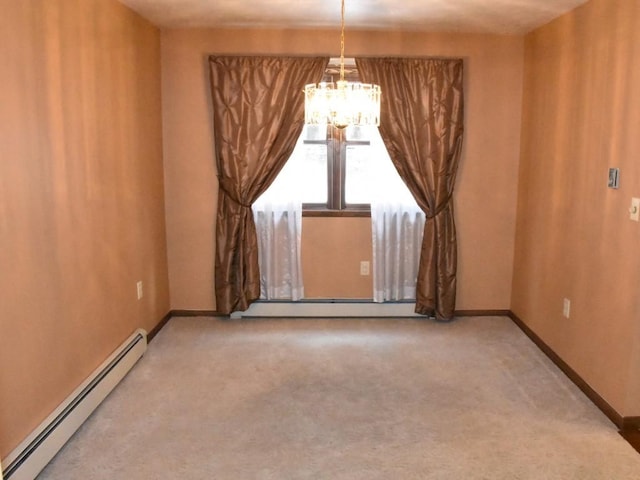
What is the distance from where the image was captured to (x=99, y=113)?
3.20m

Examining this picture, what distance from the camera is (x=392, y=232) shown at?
14.8ft

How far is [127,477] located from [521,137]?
12.0 feet

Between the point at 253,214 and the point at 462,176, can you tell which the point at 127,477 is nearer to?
the point at 253,214

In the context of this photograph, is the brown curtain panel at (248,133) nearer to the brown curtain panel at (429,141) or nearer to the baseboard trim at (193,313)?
the baseboard trim at (193,313)

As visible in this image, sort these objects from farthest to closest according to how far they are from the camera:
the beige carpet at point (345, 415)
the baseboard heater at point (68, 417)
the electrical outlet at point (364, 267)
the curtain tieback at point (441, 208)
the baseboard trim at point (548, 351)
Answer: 1. the electrical outlet at point (364, 267)
2. the curtain tieback at point (441, 208)
3. the baseboard trim at point (548, 351)
4. the beige carpet at point (345, 415)
5. the baseboard heater at point (68, 417)

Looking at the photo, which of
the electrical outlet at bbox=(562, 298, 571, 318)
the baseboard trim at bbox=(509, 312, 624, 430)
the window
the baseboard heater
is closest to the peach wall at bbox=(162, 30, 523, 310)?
the window

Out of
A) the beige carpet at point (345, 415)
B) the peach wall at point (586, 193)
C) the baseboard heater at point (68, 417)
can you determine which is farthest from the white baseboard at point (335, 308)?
the baseboard heater at point (68, 417)

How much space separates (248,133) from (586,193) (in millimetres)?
2437

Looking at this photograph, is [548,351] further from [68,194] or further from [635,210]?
[68,194]

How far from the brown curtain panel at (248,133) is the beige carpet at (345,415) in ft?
2.31

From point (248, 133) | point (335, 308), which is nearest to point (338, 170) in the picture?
point (248, 133)

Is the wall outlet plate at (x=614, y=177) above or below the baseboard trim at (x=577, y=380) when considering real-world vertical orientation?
above

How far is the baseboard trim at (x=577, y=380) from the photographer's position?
9.49 ft

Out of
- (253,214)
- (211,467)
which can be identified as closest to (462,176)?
(253,214)
